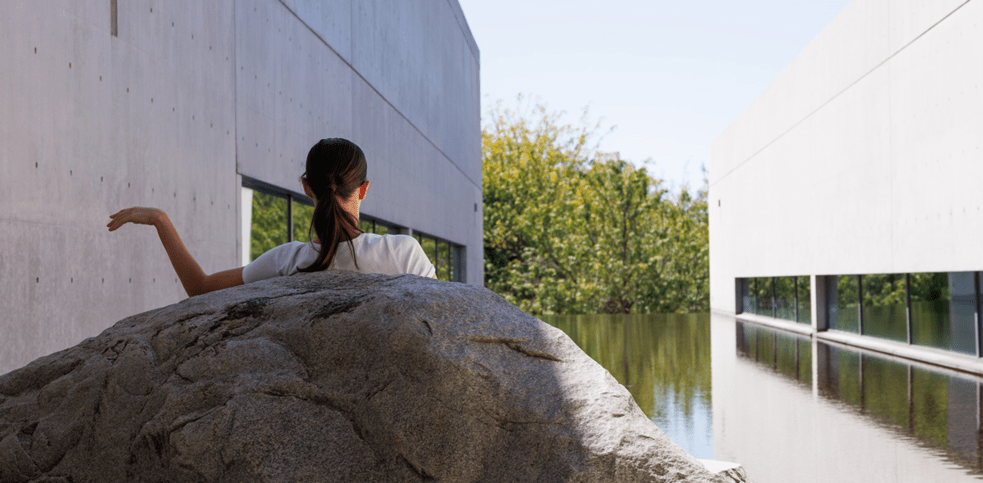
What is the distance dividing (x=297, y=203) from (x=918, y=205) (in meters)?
10.5

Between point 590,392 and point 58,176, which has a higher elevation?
point 58,176

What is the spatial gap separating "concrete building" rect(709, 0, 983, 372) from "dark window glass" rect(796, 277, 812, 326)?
0.05m

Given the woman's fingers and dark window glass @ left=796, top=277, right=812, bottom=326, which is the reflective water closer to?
dark window glass @ left=796, top=277, right=812, bottom=326

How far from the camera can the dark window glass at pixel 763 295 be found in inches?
918

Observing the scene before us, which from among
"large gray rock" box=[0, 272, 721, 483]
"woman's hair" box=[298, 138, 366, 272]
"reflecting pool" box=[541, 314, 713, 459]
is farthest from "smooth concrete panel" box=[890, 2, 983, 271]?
"woman's hair" box=[298, 138, 366, 272]

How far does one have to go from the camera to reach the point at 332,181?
2664 millimetres

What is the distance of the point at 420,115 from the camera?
55.7 feet

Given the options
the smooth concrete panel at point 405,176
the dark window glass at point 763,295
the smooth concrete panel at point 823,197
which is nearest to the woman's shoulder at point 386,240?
the smooth concrete panel at point 405,176

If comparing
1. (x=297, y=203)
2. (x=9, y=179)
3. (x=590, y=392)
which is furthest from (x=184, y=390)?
(x=297, y=203)

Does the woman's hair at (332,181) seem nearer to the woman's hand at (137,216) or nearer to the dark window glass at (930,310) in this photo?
the woman's hand at (137,216)

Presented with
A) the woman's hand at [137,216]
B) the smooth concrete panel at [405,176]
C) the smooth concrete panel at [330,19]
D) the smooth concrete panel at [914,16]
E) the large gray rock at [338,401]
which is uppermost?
the smooth concrete panel at [914,16]

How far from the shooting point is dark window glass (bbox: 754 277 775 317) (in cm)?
2331

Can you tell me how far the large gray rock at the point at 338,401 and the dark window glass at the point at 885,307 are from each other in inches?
535

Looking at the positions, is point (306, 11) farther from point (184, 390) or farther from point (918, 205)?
point (918, 205)
